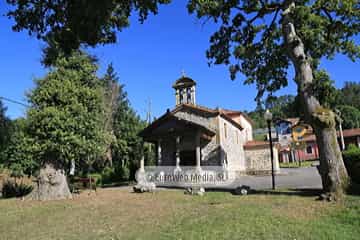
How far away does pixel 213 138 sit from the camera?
2105cm

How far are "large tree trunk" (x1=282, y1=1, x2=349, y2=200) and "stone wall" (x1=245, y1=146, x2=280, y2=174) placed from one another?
1675cm

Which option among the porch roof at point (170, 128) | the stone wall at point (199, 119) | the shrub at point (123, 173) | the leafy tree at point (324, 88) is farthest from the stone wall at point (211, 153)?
the leafy tree at point (324, 88)

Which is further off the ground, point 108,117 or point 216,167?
point 108,117

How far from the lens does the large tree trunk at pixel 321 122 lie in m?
8.11

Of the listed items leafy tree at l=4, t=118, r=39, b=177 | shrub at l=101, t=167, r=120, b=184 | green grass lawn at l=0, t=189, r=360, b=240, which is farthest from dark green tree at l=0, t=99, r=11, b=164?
green grass lawn at l=0, t=189, r=360, b=240

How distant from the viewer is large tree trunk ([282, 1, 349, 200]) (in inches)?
319

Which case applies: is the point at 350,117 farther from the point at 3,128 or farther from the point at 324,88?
the point at 3,128

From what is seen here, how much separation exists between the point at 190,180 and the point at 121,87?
72.3ft

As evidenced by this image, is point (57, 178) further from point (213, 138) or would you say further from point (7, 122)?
point (213, 138)

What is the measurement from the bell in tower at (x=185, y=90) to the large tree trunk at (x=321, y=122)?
13813mm

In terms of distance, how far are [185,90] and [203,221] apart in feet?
59.4

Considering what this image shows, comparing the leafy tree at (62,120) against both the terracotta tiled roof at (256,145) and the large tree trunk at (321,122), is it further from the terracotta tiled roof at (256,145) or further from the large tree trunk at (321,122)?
the terracotta tiled roof at (256,145)

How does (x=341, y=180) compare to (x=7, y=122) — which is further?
(x=7, y=122)

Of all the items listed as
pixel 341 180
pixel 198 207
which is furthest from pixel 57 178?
pixel 341 180
